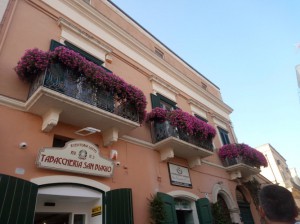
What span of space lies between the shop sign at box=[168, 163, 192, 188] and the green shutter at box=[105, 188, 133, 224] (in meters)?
2.40

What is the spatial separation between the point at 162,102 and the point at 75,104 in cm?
521

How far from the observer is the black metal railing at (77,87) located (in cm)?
520

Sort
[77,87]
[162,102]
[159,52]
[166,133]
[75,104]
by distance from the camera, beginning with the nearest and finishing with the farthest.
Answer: [75,104] < [77,87] < [166,133] < [162,102] < [159,52]

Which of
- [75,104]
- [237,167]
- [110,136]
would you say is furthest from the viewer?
[237,167]

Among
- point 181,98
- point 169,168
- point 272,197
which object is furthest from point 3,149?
point 181,98

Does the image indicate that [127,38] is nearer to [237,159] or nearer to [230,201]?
[237,159]

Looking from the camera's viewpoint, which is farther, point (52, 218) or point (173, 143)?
point (173, 143)

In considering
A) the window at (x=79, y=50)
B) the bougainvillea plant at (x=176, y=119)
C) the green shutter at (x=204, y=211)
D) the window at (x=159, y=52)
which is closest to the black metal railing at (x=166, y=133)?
the bougainvillea plant at (x=176, y=119)

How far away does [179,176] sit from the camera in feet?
27.0

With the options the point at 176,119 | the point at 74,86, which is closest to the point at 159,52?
the point at 176,119

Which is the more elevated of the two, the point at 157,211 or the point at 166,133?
the point at 166,133

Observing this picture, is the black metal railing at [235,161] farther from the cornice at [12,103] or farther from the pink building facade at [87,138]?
the cornice at [12,103]

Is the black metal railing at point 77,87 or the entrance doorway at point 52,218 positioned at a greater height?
the black metal railing at point 77,87

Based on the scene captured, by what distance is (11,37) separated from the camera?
5816 millimetres
